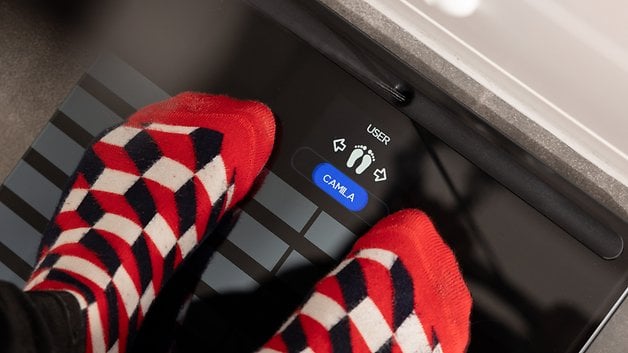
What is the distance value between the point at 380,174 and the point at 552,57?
24cm

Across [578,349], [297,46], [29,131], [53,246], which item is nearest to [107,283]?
[53,246]

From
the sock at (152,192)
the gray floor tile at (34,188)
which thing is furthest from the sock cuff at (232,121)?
the gray floor tile at (34,188)

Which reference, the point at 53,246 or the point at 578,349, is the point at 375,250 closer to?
the point at 578,349

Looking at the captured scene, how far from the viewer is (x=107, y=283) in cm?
85

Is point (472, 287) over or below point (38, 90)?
over

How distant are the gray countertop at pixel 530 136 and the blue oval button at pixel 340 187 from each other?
0.52 ft

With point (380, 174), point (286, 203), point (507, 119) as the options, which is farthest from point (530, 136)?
point (286, 203)

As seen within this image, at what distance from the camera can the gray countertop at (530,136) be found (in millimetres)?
878

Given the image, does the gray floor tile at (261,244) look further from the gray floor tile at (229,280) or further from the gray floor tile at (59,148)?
the gray floor tile at (59,148)

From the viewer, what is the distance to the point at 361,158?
0.85 m

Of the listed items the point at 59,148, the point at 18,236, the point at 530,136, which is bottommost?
the point at 18,236

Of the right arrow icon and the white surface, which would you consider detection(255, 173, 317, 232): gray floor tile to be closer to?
the right arrow icon

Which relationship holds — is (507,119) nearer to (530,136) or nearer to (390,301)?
(530,136)

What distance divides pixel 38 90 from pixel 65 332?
1.16ft
